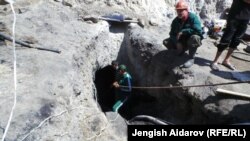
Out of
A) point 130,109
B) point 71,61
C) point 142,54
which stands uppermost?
point 71,61

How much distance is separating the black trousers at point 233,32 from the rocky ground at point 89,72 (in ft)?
2.23

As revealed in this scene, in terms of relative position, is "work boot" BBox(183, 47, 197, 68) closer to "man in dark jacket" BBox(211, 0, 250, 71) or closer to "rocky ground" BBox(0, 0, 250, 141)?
"rocky ground" BBox(0, 0, 250, 141)

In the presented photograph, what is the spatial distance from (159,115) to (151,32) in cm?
250

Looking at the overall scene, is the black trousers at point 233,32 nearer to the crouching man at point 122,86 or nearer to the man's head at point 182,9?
the man's head at point 182,9

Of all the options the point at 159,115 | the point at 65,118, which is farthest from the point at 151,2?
the point at 65,118

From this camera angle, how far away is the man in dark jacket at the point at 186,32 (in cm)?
701

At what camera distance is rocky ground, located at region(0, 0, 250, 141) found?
4.77 meters

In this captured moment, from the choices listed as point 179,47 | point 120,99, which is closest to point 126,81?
point 120,99

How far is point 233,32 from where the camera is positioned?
6.90 metres

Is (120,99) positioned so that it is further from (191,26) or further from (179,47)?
(191,26)

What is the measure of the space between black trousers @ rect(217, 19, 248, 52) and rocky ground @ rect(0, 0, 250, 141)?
68 cm

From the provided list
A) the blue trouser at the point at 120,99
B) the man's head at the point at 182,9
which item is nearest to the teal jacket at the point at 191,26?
the man's head at the point at 182,9

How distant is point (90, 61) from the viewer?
25.8 feet

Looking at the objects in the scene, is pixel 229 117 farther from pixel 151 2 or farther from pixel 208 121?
pixel 151 2
